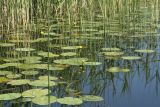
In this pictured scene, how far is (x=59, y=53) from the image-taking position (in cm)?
395

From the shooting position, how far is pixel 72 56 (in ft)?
12.4

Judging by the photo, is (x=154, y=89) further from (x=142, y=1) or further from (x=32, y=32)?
(x=142, y=1)

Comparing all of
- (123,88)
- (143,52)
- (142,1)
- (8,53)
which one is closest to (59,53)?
(8,53)

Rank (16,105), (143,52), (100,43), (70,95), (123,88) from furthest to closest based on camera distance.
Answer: (100,43) < (143,52) < (123,88) < (70,95) < (16,105)

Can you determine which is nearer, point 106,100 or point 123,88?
point 106,100

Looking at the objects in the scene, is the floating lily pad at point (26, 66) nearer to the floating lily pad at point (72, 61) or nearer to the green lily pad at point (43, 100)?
the floating lily pad at point (72, 61)

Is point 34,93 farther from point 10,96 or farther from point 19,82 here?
point 19,82

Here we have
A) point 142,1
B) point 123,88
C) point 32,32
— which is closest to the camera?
point 123,88

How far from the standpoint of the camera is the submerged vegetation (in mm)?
2715

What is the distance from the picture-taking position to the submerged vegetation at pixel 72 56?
8.91 ft

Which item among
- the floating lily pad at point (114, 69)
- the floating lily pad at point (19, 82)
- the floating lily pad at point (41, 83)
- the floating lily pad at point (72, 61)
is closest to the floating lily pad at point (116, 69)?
the floating lily pad at point (114, 69)

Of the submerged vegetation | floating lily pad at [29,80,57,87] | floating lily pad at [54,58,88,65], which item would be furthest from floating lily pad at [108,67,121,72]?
floating lily pad at [29,80,57,87]

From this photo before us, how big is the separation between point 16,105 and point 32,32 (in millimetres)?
2746

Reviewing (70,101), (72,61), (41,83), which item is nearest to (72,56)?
(72,61)
